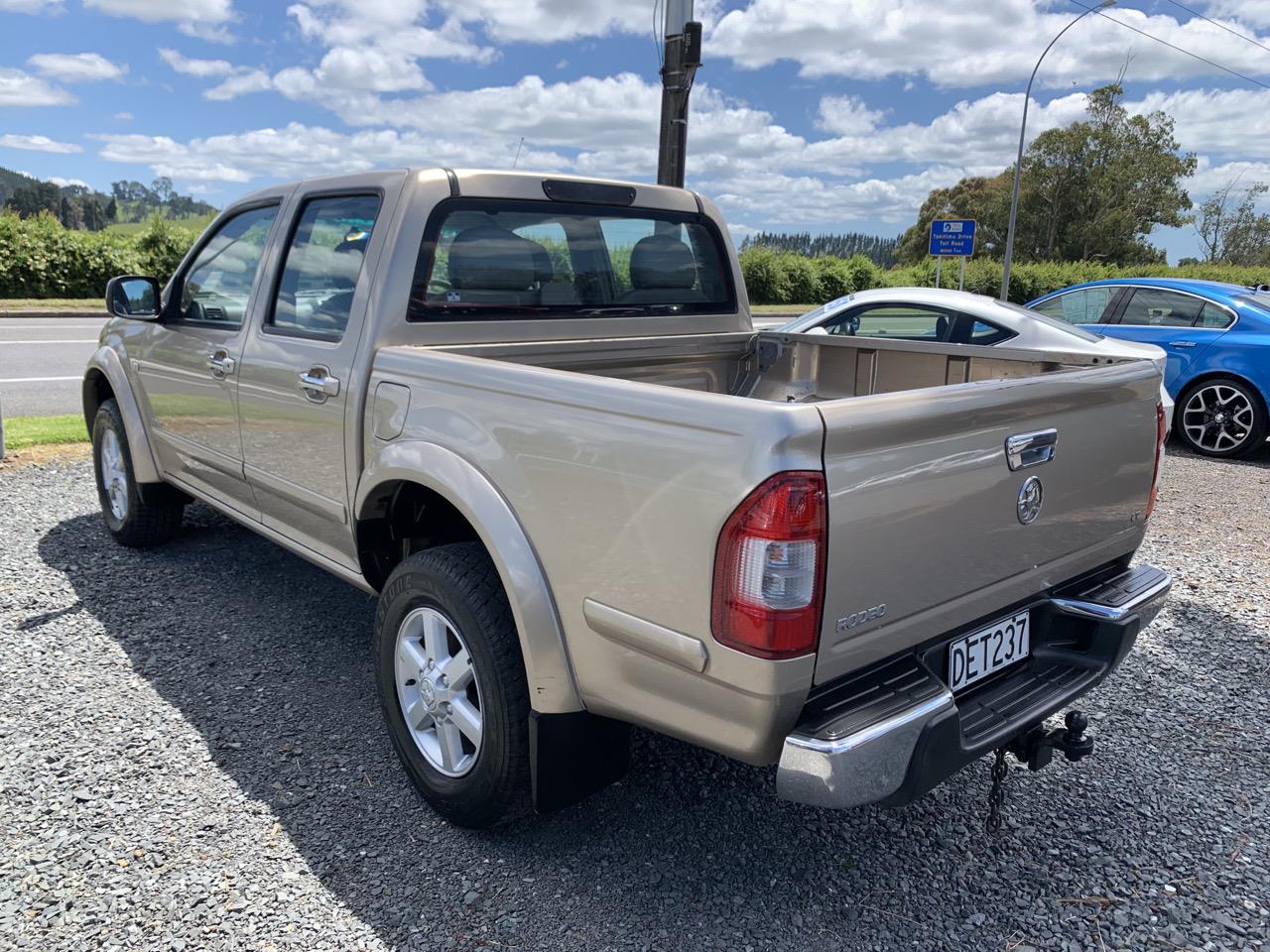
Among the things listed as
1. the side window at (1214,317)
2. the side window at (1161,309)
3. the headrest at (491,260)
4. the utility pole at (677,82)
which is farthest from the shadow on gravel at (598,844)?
the side window at (1161,309)

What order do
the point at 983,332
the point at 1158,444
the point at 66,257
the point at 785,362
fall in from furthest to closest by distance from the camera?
1. the point at 66,257
2. the point at 983,332
3. the point at 785,362
4. the point at 1158,444

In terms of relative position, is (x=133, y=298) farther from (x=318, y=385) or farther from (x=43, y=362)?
(x=43, y=362)

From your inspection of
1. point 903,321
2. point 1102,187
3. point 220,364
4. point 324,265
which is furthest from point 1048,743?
point 1102,187

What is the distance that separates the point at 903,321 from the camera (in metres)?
7.57

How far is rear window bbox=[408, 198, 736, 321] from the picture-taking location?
316 centimetres

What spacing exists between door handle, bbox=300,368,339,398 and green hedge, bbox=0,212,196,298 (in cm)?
2235

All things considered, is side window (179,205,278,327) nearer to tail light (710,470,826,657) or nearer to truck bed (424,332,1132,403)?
truck bed (424,332,1132,403)

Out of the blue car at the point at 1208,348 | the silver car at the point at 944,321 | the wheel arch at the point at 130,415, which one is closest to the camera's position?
the wheel arch at the point at 130,415

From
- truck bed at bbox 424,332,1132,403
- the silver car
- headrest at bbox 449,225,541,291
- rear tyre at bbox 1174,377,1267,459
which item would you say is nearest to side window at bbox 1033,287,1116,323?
rear tyre at bbox 1174,377,1267,459

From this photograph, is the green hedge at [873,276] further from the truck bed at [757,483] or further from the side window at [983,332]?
the truck bed at [757,483]

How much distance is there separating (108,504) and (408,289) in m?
3.13

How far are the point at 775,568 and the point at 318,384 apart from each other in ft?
6.30

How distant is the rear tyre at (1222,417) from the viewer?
8.62m

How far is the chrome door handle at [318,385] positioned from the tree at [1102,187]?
175 feet
